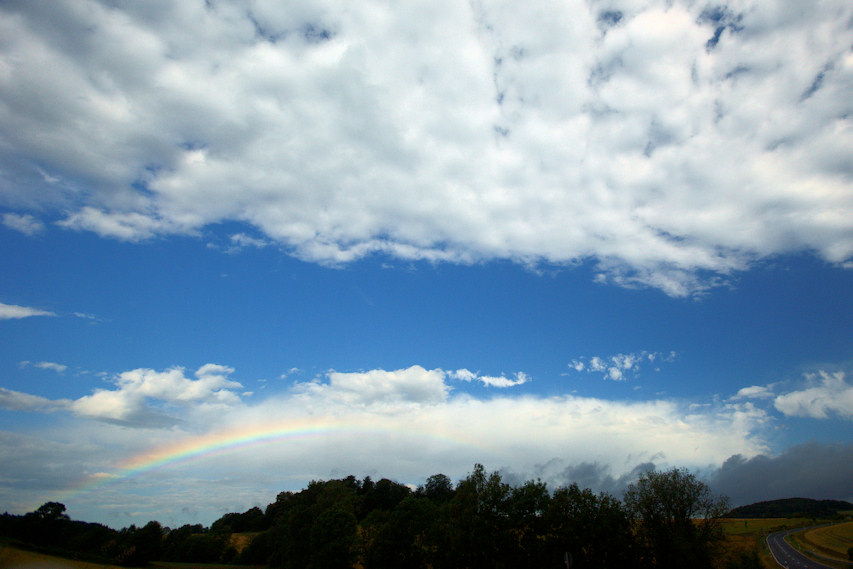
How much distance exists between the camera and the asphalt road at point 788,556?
82.3 meters

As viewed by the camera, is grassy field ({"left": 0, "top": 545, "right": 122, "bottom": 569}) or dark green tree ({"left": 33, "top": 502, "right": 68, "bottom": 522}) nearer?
grassy field ({"left": 0, "top": 545, "right": 122, "bottom": 569})

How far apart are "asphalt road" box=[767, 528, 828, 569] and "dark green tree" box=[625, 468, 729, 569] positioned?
54.1 meters

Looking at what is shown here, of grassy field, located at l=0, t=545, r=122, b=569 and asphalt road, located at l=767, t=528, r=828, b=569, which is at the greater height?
grassy field, located at l=0, t=545, r=122, b=569

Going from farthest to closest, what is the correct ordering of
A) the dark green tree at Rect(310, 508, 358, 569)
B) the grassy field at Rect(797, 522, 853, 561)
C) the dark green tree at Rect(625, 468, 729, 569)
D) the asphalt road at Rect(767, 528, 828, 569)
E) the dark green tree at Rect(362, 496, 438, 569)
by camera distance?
1. the grassy field at Rect(797, 522, 853, 561)
2. the asphalt road at Rect(767, 528, 828, 569)
3. the dark green tree at Rect(310, 508, 358, 569)
4. the dark green tree at Rect(362, 496, 438, 569)
5. the dark green tree at Rect(625, 468, 729, 569)

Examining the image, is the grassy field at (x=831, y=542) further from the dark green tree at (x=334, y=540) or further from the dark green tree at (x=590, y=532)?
the dark green tree at (x=334, y=540)

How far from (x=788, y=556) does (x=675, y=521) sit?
78881 mm

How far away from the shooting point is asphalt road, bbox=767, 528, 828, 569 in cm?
8226

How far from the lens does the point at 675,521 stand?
48500 millimetres

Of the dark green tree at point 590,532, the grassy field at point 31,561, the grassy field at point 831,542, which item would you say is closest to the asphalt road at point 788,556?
the grassy field at point 831,542

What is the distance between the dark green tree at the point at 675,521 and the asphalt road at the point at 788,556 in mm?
54128

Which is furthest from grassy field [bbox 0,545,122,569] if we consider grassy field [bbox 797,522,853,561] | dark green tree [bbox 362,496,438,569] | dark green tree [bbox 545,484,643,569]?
grassy field [bbox 797,522,853,561]

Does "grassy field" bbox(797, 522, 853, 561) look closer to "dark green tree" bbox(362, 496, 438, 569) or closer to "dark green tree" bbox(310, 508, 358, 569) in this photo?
"dark green tree" bbox(362, 496, 438, 569)

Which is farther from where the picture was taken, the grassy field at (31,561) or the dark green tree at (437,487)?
the dark green tree at (437,487)

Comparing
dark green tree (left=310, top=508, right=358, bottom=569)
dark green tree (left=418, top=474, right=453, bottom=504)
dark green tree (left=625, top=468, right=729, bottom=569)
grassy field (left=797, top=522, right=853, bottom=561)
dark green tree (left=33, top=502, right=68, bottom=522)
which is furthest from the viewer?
dark green tree (left=418, top=474, right=453, bottom=504)
